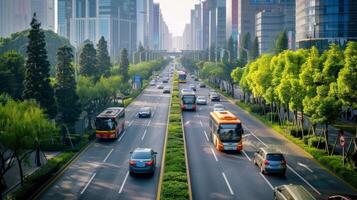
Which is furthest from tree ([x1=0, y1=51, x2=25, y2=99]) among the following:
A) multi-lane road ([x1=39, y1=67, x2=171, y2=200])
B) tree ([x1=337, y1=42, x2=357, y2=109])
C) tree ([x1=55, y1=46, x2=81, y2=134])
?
tree ([x1=337, y1=42, x2=357, y2=109])

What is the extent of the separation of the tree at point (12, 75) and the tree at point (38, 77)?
9.03 m

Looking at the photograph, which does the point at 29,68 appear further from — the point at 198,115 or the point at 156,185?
the point at 198,115

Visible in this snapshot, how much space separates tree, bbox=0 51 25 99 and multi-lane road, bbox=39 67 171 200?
1447cm

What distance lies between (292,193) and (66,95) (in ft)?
105

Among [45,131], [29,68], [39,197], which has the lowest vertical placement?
[39,197]

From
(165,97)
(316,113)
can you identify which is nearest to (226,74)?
(165,97)

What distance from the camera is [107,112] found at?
170 ft

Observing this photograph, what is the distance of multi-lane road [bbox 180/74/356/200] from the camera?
31094 mm

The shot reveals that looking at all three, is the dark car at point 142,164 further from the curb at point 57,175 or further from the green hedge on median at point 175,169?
the curb at point 57,175

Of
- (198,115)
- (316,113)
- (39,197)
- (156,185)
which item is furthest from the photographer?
(198,115)

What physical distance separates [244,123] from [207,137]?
11.4m

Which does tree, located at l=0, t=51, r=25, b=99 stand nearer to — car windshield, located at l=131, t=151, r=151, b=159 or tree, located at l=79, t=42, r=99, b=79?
tree, located at l=79, t=42, r=99, b=79

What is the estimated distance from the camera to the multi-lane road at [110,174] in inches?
1212

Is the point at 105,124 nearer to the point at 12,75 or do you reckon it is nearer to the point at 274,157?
the point at 12,75
